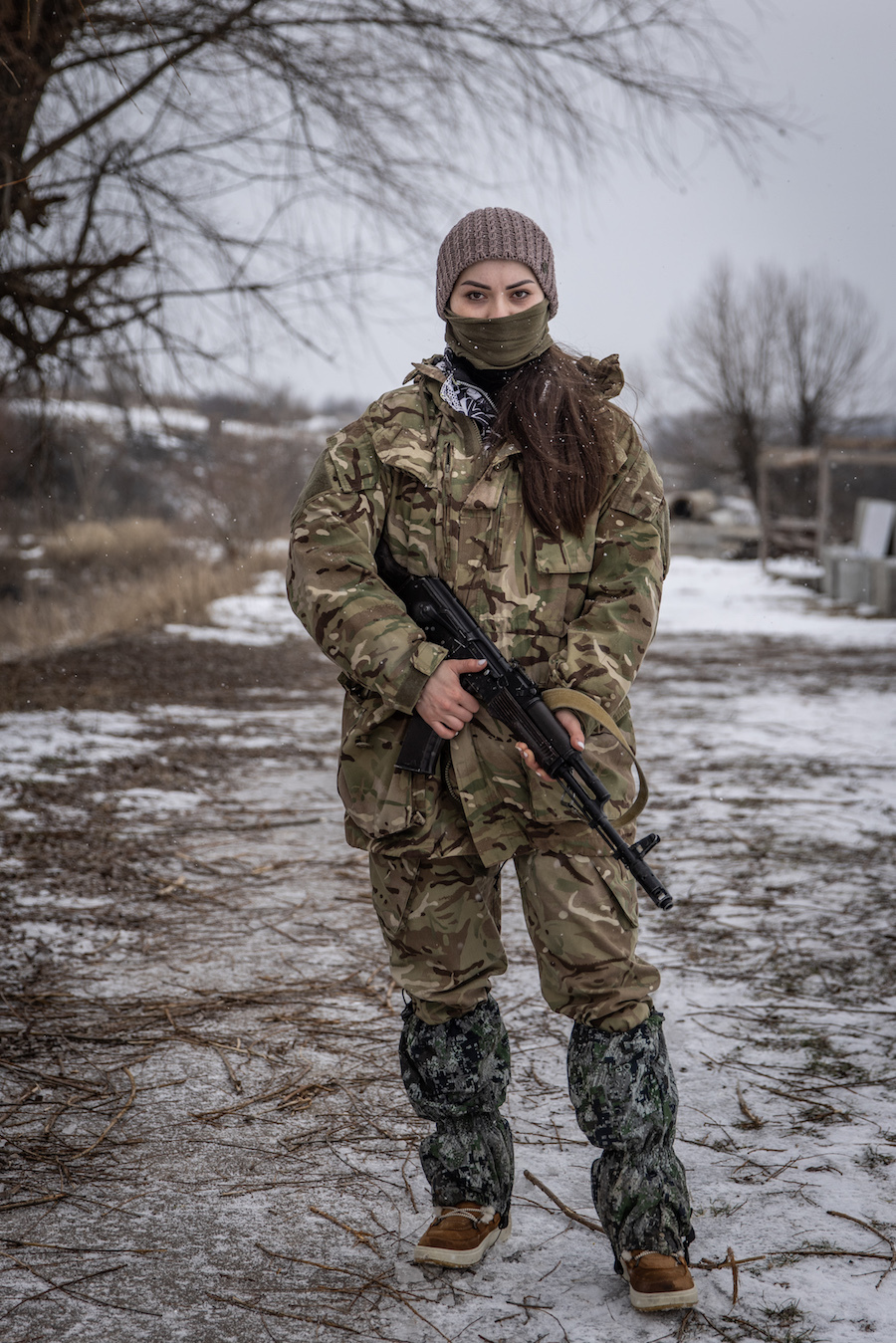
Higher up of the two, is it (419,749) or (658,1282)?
(419,749)

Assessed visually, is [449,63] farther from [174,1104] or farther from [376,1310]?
[376,1310]

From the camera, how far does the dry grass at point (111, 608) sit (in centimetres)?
1148

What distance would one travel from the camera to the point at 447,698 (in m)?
1.82

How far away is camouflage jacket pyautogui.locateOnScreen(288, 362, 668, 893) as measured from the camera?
187 cm

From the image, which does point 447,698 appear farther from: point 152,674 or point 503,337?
point 152,674

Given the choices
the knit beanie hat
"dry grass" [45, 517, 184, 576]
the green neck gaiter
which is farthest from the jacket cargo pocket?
"dry grass" [45, 517, 184, 576]

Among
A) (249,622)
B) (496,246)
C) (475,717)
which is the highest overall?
(496,246)

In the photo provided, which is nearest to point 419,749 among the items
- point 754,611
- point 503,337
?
point 503,337

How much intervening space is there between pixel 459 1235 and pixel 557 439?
135cm

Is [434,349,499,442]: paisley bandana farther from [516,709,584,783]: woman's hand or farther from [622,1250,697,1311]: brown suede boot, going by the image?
Answer: [622,1250,697,1311]: brown suede boot

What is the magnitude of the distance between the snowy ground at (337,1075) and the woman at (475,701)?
0.52 ft

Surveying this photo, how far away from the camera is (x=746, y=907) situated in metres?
3.73

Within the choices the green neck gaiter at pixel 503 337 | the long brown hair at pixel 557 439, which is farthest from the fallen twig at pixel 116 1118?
the green neck gaiter at pixel 503 337

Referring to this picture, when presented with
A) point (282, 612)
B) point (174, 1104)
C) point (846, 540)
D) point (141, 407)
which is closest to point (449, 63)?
point (141, 407)
